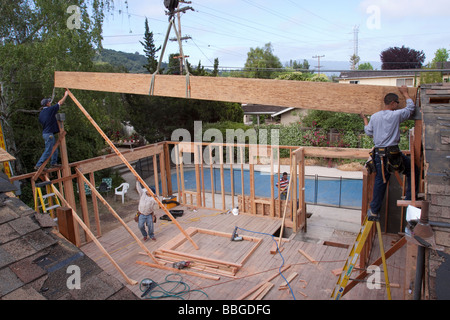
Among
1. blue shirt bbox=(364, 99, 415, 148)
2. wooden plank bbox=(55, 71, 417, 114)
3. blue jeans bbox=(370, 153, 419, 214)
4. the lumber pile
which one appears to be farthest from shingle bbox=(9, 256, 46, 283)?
the lumber pile

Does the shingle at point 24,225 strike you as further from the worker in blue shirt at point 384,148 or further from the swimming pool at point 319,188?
the swimming pool at point 319,188

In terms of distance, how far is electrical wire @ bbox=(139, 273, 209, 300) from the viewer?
19.8 ft

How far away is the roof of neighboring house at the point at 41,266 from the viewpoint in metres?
2.16

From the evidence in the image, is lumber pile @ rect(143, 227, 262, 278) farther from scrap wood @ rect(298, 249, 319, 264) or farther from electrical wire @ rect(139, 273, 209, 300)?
scrap wood @ rect(298, 249, 319, 264)

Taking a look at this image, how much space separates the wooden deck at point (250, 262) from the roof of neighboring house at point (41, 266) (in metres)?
3.92

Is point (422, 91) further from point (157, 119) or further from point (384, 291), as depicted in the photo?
point (157, 119)

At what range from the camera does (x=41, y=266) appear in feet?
7.74

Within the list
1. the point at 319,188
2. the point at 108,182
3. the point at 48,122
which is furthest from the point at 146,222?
the point at 319,188

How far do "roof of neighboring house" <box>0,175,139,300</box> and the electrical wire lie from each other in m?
3.78

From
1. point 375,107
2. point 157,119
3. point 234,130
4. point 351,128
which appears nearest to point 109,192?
point 157,119

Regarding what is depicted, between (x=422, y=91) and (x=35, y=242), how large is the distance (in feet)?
12.8

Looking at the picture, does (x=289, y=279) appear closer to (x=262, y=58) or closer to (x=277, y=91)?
(x=277, y=91)

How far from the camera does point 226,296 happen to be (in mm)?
6039
